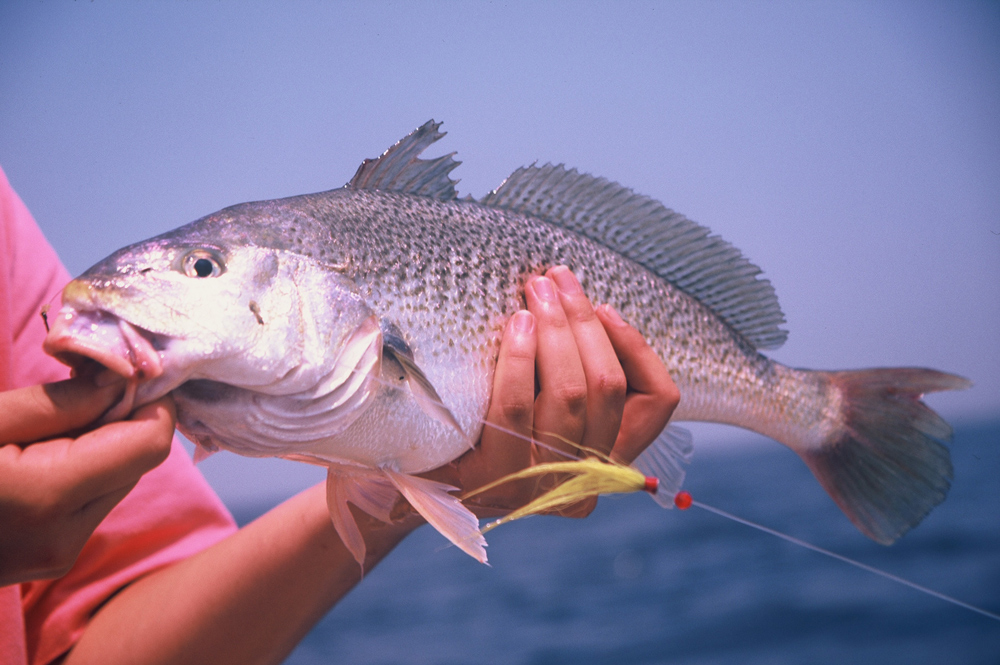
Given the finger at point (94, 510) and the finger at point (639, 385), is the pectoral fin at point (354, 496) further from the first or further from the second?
the finger at point (639, 385)

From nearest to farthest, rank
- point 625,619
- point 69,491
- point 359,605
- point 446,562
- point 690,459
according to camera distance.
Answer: point 69,491
point 690,459
point 625,619
point 359,605
point 446,562

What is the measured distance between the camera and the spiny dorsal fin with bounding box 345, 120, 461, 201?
4.37 ft

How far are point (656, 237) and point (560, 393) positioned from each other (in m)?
0.62

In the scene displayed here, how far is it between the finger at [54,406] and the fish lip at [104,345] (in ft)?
0.07

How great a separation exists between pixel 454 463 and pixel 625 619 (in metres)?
26.2

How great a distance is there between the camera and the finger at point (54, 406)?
68 cm

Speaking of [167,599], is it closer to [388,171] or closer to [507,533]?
[388,171]

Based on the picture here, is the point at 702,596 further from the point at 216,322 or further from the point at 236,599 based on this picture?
the point at 216,322

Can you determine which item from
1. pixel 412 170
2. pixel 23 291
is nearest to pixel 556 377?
pixel 412 170

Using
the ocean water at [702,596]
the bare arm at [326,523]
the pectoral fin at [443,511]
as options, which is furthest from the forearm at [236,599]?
the ocean water at [702,596]

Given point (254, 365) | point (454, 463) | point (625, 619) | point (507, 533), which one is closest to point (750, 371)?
point (454, 463)

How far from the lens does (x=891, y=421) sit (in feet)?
5.34

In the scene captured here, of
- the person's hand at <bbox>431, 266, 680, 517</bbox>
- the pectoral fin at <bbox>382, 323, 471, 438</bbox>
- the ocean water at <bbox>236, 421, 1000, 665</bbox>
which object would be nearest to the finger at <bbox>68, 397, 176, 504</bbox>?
the pectoral fin at <bbox>382, 323, 471, 438</bbox>

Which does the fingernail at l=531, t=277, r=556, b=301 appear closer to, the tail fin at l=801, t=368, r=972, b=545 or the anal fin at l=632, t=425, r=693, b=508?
the anal fin at l=632, t=425, r=693, b=508
